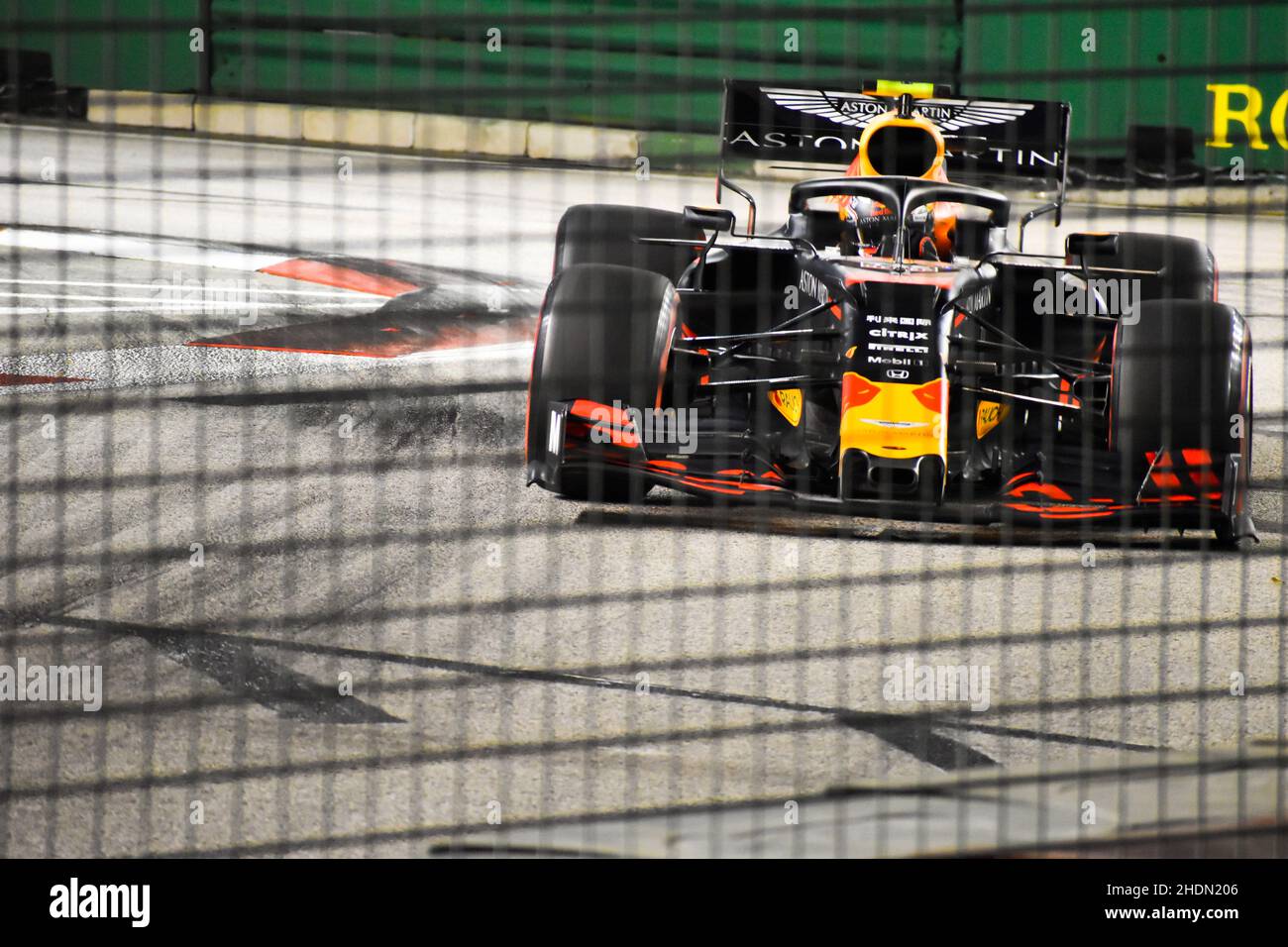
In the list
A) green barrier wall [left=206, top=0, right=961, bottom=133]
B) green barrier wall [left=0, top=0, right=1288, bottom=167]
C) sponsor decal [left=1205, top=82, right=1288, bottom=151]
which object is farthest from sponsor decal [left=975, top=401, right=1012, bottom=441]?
sponsor decal [left=1205, top=82, right=1288, bottom=151]

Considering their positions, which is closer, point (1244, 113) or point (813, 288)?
point (813, 288)

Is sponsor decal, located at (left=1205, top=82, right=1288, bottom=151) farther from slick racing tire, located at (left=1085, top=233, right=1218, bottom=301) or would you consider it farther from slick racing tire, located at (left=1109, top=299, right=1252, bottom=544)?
slick racing tire, located at (left=1109, top=299, right=1252, bottom=544)

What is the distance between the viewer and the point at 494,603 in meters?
3.61

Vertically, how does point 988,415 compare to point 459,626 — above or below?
above

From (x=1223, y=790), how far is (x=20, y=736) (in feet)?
6.95

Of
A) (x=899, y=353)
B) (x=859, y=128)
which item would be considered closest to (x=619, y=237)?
(x=859, y=128)

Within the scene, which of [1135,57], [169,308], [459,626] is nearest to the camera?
[459,626]

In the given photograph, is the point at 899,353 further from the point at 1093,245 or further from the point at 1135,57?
the point at 1135,57

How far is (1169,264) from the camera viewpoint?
498cm

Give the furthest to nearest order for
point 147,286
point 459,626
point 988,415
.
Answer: point 147,286, point 988,415, point 459,626

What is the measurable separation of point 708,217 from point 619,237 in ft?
2.31

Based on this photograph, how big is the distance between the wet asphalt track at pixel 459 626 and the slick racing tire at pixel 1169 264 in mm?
598

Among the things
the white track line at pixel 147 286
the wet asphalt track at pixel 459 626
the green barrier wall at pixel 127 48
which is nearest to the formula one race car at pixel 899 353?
the wet asphalt track at pixel 459 626

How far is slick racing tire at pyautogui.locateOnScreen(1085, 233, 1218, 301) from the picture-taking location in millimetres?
4945
